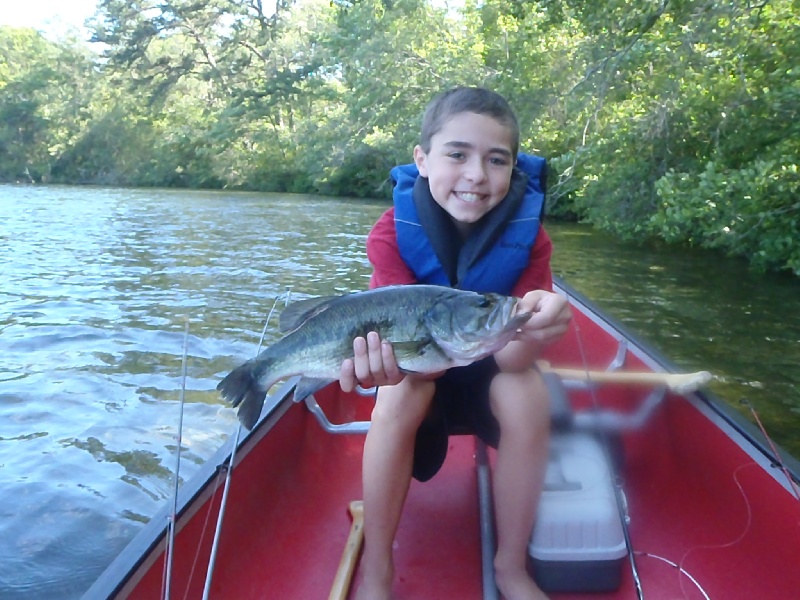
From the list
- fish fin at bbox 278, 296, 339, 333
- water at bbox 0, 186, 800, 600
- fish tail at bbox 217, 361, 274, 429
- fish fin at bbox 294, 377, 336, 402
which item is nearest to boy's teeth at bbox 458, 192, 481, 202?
fish fin at bbox 278, 296, 339, 333

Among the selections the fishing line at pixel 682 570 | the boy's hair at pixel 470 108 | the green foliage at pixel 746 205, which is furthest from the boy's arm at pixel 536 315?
the green foliage at pixel 746 205

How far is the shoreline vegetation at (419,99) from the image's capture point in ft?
29.0

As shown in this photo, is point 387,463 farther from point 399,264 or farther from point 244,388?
point 399,264

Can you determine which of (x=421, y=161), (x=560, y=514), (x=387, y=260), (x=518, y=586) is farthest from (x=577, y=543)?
(x=421, y=161)

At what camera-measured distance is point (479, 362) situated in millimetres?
A: 2291

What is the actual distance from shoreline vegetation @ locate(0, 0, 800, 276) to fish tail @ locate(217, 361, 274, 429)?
299 inches

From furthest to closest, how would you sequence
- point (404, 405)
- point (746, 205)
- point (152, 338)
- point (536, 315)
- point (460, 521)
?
point (746, 205) → point (152, 338) → point (460, 521) → point (404, 405) → point (536, 315)

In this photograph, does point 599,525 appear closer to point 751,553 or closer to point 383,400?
point 751,553

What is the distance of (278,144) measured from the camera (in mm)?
34875

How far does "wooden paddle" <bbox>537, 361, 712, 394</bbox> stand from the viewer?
2979 mm

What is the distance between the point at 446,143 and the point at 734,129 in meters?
9.29

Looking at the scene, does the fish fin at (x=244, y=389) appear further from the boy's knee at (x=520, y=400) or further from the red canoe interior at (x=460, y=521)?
the boy's knee at (x=520, y=400)

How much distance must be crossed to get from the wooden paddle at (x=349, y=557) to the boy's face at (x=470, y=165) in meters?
1.14

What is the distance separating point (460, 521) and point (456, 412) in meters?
0.63
